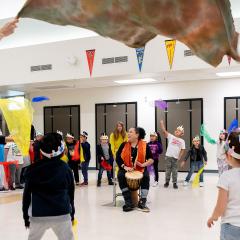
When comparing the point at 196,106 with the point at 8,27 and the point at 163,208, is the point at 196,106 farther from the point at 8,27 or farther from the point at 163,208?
the point at 8,27

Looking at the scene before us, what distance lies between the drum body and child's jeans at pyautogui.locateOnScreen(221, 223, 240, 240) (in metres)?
3.57

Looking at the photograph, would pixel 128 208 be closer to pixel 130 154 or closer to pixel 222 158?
pixel 130 154

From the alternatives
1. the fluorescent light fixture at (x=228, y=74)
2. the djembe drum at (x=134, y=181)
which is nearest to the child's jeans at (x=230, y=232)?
the djembe drum at (x=134, y=181)

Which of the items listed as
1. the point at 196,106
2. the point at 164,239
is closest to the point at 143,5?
the point at 164,239

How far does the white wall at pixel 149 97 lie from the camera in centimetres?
1138

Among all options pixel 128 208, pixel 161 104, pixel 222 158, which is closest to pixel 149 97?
pixel 161 104

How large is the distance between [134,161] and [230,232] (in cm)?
379

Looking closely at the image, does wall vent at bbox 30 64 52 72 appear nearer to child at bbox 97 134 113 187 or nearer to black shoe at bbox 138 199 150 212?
child at bbox 97 134 113 187

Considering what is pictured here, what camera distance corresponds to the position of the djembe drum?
6.09 metres

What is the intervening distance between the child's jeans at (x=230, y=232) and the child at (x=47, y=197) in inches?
49.1

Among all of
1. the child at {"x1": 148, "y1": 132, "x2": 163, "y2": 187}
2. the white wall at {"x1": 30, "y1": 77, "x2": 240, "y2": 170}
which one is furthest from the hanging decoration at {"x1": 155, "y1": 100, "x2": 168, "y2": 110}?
the child at {"x1": 148, "y1": 132, "x2": 163, "y2": 187}

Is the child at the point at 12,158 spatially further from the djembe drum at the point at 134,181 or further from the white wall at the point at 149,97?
the white wall at the point at 149,97

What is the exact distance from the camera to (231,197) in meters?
2.49

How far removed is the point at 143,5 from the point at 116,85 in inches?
491
